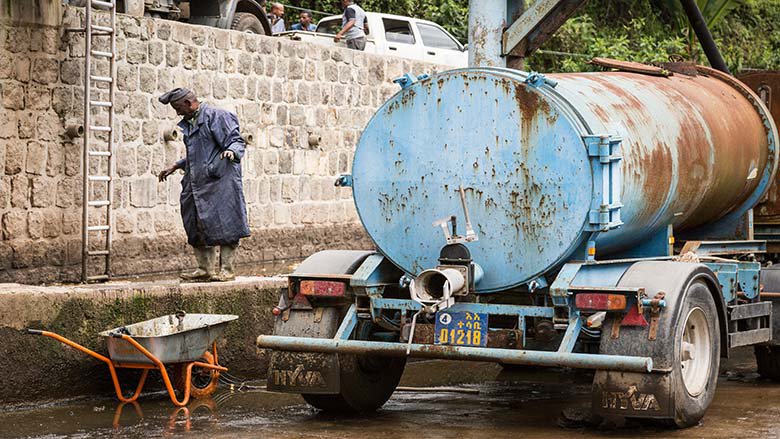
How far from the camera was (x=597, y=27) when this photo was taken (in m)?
26.5

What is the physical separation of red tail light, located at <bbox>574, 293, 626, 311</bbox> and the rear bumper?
266 mm

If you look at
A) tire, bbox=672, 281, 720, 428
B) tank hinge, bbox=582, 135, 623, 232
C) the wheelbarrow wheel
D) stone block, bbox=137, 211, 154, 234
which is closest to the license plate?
tank hinge, bbox=582, 135, 623, 232

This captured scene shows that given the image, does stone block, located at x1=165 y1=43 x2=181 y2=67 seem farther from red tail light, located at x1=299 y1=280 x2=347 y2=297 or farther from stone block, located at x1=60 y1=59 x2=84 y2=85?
red tail light, located at x1=299 y1=280 x2=347 y2=297

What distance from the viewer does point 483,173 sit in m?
7.54

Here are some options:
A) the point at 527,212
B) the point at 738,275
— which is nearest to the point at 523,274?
the point at 527,212

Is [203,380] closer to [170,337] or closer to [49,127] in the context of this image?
[170,337]

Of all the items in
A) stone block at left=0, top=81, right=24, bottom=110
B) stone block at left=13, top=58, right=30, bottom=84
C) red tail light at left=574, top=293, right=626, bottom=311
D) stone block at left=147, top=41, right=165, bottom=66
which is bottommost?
red tail light at left=574, top=293, right=626, bottom=311

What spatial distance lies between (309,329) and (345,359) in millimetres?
288

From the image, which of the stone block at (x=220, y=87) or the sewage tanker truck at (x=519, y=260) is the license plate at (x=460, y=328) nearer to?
the sewage tanker truck at (x=519, y=260)

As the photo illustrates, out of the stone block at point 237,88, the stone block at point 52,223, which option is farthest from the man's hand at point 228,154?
the stone block at point 237,88

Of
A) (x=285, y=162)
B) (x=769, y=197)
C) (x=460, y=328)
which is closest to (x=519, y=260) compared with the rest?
(x=460, y=328)

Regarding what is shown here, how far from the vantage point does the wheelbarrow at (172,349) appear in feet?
27.2

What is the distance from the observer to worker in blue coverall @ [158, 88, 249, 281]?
10078mm

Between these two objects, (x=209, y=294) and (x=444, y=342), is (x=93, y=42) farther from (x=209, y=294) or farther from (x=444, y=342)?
(x=444, y=342)
